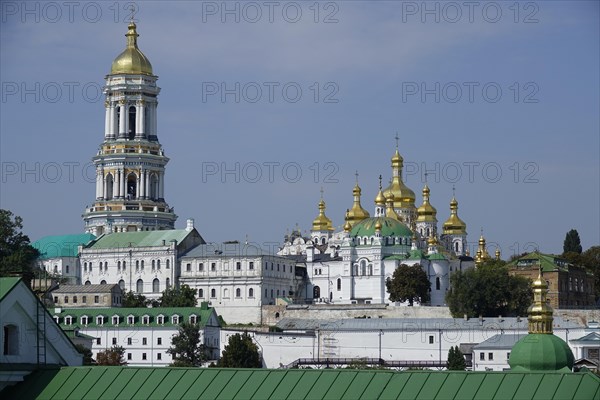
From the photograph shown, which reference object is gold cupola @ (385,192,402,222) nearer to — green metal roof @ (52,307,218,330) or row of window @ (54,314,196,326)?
green metal roof @ (52,307,218,330)

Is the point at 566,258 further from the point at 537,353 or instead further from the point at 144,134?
the point at 537,353

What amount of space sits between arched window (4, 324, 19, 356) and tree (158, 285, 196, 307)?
85.3m

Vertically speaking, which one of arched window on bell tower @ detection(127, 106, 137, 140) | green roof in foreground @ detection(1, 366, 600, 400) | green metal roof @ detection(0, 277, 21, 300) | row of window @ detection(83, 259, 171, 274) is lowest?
green roof in foreground @ detection(1, 366, 600, 400)

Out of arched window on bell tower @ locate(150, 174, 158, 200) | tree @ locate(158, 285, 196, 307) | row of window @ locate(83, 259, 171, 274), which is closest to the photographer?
tree @ locate(158, 285, 196, 307)

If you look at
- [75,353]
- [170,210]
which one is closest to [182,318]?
[170,210]

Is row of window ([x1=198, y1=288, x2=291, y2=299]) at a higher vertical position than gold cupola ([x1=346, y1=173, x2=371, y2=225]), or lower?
lower

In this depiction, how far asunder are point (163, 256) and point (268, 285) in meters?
8.60

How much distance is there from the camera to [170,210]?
136m

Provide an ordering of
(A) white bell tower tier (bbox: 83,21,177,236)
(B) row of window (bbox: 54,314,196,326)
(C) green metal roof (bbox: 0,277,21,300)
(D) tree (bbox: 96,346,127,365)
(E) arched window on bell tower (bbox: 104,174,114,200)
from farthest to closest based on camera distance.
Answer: (E) arched window on bell tower (bbox: 104,174,114,200)
(A) white bell tower tier (bbox: 83,21,177,236)
(B) row of window (bbox: 54,314,196,326)
(D) tree (bbox: 96,346,127,365)
(C) green metal roof (bbox: 0,277,21,300)

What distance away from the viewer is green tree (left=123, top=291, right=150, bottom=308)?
367ft

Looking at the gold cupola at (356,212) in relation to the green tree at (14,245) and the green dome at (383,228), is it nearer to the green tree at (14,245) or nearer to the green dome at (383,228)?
the green dome at (383,228)

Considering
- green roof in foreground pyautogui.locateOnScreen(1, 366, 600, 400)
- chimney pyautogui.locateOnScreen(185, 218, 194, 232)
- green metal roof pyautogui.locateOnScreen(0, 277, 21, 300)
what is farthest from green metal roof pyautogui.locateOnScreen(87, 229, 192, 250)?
green metal roof pyautogui.locateOnScreen(0, 277, 21, 300)

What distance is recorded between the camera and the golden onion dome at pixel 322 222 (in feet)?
505

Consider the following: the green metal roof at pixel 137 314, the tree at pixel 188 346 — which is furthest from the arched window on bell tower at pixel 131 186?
the tree at pixel 188 346
